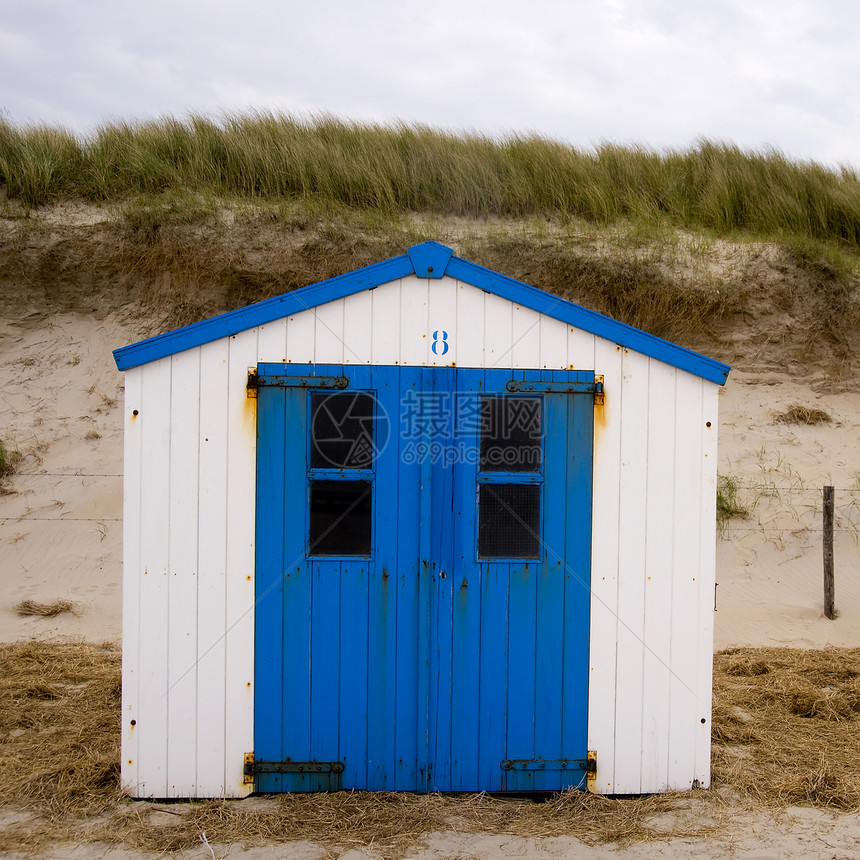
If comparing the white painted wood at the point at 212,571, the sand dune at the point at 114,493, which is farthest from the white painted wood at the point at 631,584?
the sand dune at the point at 114,493

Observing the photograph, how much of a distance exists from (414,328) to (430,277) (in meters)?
0.30

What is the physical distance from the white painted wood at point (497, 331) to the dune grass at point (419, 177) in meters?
8.54

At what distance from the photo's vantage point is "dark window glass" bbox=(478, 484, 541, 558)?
176 inches

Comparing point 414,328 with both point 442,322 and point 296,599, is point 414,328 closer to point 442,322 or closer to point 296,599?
point 442,322

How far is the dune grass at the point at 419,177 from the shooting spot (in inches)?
493

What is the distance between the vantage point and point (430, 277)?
14.5 feet

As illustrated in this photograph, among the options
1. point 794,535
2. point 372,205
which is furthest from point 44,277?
point 794,535

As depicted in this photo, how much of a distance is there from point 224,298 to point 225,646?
870 cm

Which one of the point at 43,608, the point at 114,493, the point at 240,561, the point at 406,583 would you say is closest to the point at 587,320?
the point at 406,583

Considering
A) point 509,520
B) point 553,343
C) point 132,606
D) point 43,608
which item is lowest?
point 43,608

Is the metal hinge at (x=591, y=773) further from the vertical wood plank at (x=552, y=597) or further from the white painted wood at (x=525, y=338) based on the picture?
the white painted wood at (x=525, y=338)

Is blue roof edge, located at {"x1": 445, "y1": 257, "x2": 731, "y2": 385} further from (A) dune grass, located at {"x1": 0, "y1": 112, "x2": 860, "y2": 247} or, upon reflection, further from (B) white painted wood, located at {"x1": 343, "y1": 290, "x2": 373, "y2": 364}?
(A) dune grass, located at {"x1": 0, "y1": 112, "x2": 860, "y2": 247}

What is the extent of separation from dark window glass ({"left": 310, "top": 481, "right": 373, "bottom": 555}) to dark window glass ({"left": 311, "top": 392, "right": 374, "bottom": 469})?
134 millimetres

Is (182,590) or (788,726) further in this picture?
(788,726)
